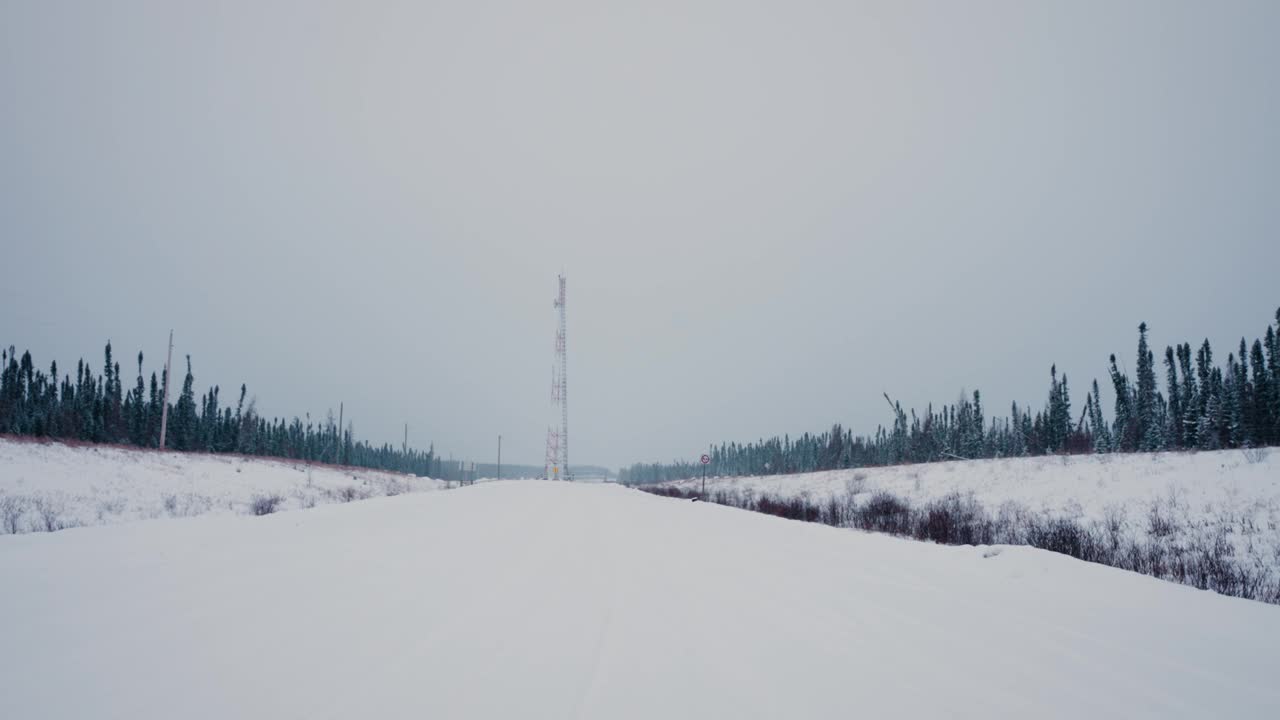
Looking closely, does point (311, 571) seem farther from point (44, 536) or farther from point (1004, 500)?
point (1004, 500)

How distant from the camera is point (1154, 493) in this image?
19312 millimetres

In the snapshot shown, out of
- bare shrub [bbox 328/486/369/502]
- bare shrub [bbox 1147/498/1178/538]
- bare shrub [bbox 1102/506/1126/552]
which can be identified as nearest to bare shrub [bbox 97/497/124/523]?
bare shrub [bbox 328/486/369/502]

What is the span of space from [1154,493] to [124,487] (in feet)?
137

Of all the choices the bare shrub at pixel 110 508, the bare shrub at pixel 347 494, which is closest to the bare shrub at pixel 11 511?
the bare shrub at pixel 110 508

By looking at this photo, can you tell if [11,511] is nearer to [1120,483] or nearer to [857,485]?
[1120,483]

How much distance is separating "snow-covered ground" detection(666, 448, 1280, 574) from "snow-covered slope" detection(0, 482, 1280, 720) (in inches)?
343

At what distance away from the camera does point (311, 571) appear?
6324mm

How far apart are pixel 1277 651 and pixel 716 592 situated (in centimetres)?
491

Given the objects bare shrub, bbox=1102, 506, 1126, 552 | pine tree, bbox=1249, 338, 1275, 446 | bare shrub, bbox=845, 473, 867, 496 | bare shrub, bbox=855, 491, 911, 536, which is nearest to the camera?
bare shrub, bbox=1102, 506, 1126, 552

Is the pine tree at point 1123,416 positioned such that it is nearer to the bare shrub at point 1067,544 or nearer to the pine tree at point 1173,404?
the pine tree at point 1173,404

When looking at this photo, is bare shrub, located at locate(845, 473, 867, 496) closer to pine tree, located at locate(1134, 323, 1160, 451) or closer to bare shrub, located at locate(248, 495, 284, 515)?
pine tree, located at locate(1134, 323, 1160, 451)

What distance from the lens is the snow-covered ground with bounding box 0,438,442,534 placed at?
1802 centimetres

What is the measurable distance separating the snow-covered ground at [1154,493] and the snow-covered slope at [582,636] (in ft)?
28.6

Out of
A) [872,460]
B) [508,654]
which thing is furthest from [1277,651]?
[872,460]
